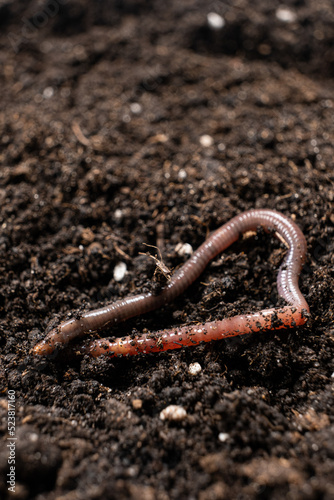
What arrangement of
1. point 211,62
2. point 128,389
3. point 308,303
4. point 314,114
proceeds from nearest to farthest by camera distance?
point 128,389
point 308,303
point 314,114
point 211,62

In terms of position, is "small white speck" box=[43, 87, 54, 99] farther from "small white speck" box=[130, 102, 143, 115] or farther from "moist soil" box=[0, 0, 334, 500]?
"small white speck" box=[130, 102, 143, 115]

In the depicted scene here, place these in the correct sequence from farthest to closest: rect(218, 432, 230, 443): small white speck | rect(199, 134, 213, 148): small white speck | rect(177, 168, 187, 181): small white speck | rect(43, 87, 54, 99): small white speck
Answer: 1. rect(43, 87, 54, 99): small white speck
2. rect(199, 134, 213, 148): small white speck
3. rect(177, 168, 187, 181): small white speck
4. rect(218, 432, 230, 443): small white speck

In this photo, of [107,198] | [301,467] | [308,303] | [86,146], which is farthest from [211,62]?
[301,467]

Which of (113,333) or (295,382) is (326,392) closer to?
(295,382)

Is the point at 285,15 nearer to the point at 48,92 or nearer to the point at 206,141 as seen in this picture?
the point at 206,141

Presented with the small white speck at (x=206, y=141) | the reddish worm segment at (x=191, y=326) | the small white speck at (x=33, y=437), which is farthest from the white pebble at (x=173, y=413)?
the small white speck at (x=206, y=141)

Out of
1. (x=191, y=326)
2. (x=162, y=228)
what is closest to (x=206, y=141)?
(x=162, y=228)

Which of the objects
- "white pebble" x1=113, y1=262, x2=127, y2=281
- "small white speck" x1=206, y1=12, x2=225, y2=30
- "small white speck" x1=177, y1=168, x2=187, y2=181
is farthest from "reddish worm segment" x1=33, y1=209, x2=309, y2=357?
"small white speck" x1=206, y1=12, x2=225, y2=30
